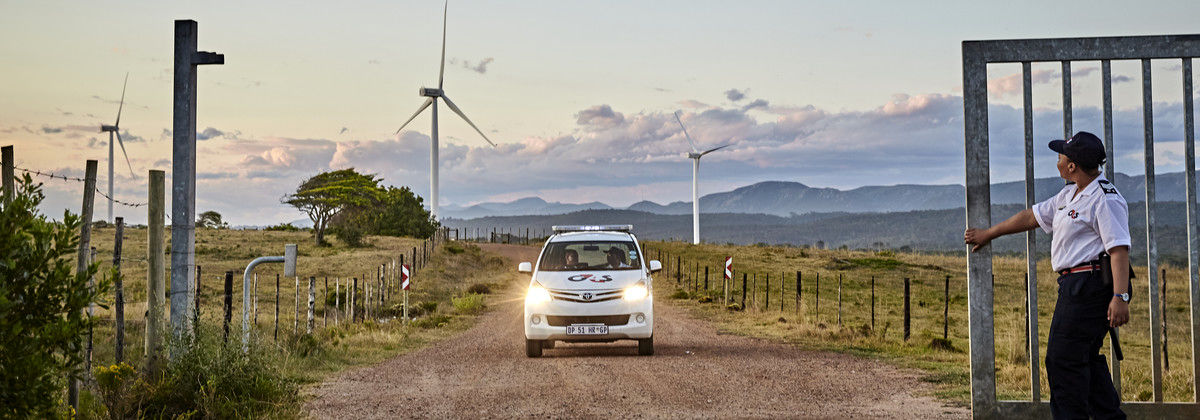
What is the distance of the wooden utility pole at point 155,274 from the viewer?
972cm

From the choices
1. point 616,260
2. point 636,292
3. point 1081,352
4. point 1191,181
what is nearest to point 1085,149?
point 1081,352

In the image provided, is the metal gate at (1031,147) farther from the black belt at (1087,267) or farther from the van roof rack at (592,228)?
the van roof rack at (592,228)

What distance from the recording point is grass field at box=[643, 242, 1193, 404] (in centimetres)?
1268

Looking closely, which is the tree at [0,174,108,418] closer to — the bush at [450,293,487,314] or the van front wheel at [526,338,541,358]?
the van front wheel at [526,338,541,358]

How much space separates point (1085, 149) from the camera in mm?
6402

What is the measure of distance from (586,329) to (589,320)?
14 centimetres

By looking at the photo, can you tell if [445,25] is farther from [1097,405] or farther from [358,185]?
[1097,405]

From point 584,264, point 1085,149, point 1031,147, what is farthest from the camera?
point 584,264

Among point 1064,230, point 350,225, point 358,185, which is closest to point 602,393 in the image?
point 1064,230

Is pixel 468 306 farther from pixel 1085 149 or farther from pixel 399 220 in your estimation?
pixel 399 220

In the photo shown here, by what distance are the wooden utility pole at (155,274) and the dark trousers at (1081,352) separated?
320 inches

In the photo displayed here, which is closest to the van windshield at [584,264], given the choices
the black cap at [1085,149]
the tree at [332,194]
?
the black cap at [1085,149]

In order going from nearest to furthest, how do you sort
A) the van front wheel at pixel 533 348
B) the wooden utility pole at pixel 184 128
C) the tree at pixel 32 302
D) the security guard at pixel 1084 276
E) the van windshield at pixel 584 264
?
1. the tree at pixel 32 302
2. the security guard at pixel 1084 276
3. the wooden utility pole at pixel 184 128
4. the van front wheel at pixel 533 348
5. the van windshield at pixel 584 264

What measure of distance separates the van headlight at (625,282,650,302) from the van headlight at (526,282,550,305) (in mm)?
1195
